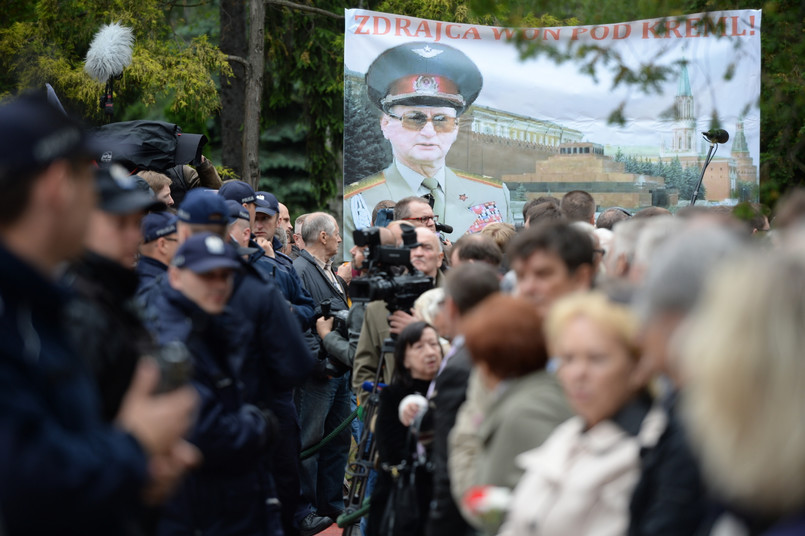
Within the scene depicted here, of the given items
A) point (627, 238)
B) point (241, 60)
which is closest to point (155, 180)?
point (627, 238)

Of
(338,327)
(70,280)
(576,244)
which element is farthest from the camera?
(338,327)

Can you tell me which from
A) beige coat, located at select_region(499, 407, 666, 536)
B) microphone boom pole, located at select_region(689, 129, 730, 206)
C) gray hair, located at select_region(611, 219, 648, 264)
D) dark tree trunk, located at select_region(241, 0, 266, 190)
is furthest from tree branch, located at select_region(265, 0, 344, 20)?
beige coat, located at select_region(499, 407, 666, 536)

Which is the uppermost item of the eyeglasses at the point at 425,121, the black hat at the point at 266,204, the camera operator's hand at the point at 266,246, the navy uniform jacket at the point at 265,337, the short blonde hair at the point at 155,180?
the eyeglasses at the point at 425,121

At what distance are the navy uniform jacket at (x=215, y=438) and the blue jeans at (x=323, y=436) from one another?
344 centimetres

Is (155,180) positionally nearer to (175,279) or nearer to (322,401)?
(322,401)

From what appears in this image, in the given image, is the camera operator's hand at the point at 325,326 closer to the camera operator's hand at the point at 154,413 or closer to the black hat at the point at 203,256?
the black hat at the point at 203,256

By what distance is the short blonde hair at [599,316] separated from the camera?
310cm

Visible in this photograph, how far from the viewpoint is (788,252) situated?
1798 mm

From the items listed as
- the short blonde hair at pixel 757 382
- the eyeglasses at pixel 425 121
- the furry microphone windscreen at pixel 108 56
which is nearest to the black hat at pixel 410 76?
the eyeglasses at pixel 425 121

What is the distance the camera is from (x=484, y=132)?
10.6 metres

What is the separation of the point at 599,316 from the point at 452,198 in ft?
24.2

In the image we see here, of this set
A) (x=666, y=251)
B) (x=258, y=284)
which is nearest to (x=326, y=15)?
(x=258, y=284)

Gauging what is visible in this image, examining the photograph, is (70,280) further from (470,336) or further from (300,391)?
(300,391)

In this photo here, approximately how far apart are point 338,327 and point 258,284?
2.40 m
